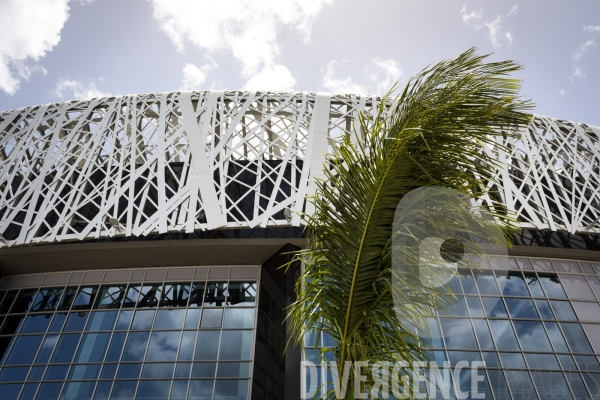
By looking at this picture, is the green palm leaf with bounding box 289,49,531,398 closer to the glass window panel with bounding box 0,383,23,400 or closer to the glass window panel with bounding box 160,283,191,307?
the glass window panel with bounding box 160,283,191,307

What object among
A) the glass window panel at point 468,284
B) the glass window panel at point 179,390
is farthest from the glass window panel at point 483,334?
the glass window panel at point 179,390

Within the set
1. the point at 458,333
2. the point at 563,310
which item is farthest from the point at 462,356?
the point at 563,310

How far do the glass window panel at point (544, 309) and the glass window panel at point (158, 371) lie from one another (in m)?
14.2

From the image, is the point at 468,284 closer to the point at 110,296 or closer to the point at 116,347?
the point at 116,347

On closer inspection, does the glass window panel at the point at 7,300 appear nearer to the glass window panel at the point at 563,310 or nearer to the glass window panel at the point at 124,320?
the glass window panel at the point at 124,320

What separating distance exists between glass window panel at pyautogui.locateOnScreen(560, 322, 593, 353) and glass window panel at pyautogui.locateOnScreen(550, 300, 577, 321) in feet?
0.94

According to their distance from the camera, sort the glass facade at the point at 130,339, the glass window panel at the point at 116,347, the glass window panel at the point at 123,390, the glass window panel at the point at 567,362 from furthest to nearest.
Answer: the glass window panel at the point at 116,347 < the glass window panel at the point at 567,362 < the glass facade at the point at 130,339 < the glass window panel at the point at 123,390

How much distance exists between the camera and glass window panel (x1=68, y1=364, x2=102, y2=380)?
49.8 feet

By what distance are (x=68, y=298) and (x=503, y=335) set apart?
17.5 m

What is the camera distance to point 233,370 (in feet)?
48.8

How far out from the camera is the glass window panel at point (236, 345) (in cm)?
1524

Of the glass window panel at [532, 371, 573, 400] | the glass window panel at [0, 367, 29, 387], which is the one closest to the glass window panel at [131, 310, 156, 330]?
the glass window panel at [0, 367, 29, 387]

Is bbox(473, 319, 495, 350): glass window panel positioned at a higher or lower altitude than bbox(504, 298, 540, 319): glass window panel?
lower

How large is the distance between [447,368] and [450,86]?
43.4ft
